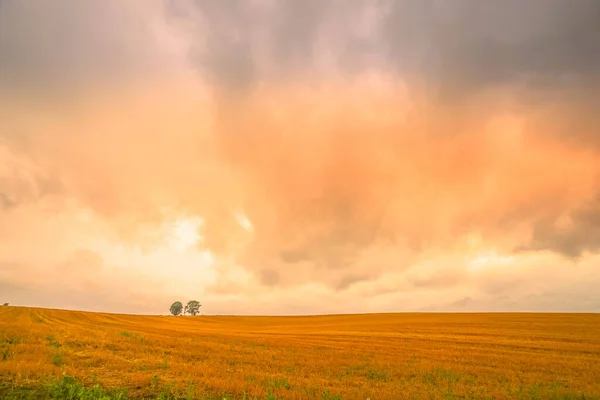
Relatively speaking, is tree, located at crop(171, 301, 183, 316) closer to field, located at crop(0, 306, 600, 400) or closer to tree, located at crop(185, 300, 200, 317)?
tree, located at crop(185, 300, 200, 317)

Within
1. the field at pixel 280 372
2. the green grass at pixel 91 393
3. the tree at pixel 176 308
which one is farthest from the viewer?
the tree at pixel 176 308

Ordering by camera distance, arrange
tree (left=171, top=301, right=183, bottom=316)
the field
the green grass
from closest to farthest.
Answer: the green grass → the field → tree (left=171, top=301, right=183, bottom=316)

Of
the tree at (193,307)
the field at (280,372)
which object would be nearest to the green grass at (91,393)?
the field at (280,372)

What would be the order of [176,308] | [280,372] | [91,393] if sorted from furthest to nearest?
1. [176,308]
2. [280,372]
3. [91,393]

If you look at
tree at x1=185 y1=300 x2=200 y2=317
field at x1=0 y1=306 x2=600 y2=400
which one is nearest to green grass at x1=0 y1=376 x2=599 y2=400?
field at x1=0 y1=306 x2=600 y2=400

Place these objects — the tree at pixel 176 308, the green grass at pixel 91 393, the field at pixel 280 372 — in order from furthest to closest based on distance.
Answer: the tree at pixel 176 308, the field at pixel 280 372, the green grass at pixel 91 393

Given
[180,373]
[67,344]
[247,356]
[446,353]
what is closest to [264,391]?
[180,373]

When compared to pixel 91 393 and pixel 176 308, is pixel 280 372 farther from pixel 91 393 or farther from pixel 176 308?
pixel 176 308

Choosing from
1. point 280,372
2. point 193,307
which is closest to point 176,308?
point 193,307

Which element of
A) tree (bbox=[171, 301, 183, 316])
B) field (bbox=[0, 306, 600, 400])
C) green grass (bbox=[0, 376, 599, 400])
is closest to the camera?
green grass (bbox=[0, 376, 599, 400])

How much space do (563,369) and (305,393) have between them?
1888 centimetres

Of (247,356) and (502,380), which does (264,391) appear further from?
(502,380)

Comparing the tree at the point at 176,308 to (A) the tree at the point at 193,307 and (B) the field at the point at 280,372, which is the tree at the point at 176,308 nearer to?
(A) the tree at the point at 193,307

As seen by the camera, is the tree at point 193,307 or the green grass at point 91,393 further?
the tree at point 193,307
